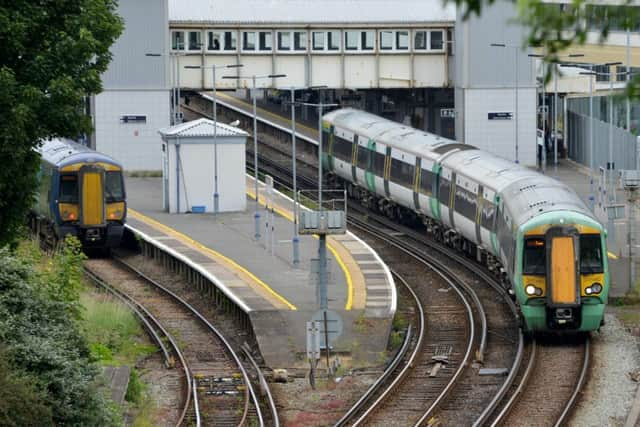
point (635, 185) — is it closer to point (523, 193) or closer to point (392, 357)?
point (523, 193)

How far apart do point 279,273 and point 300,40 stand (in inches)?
1001

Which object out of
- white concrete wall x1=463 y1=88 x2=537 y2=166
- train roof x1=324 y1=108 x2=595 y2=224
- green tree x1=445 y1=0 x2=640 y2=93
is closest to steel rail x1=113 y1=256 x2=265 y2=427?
train roof x1=324 y1=108 x2=595 y2=224

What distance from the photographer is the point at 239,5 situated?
5822 centimetres

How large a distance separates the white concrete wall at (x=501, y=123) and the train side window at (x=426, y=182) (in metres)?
16.7

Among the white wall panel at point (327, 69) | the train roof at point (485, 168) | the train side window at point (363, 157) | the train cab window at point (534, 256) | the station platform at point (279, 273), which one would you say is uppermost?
the white wall panel at point (327, 69)

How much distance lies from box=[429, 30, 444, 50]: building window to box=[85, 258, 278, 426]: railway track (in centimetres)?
2385

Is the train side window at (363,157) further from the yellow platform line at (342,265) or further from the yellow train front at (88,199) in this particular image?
the yellow train front at (88,199)

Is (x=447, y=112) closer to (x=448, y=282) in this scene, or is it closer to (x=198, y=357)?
(x=448, y=282)

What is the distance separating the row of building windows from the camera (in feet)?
188

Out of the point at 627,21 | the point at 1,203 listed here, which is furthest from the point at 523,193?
the point at 627,21

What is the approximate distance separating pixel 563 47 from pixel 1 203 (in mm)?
17631

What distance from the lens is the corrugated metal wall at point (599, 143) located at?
5334 centimetres

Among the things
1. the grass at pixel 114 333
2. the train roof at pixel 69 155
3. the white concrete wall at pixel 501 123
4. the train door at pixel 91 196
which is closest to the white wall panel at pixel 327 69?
the white concrete wall at pixel 501 123

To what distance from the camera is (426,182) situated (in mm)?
39375
